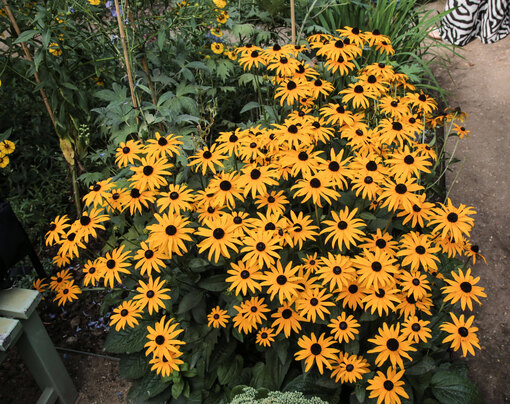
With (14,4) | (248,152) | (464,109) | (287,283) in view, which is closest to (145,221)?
(248,152)

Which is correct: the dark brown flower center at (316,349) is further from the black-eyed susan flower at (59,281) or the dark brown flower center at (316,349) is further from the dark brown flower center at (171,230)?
the black-eyed susan flower at (59,281)

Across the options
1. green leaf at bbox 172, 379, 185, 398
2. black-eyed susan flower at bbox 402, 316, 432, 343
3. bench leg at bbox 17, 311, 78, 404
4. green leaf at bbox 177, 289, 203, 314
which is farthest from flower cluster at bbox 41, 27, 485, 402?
green leaf at bbox 172, 379, 185, 398

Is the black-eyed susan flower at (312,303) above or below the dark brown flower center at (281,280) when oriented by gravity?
below

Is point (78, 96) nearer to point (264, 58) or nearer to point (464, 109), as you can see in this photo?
point (264, 58)

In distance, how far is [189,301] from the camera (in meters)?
1.86

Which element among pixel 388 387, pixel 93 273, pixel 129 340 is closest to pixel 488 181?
pixel 388 387

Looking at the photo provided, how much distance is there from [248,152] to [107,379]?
4.36 feet

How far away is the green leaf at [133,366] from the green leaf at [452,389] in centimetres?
124

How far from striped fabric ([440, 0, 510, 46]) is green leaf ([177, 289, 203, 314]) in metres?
3.40

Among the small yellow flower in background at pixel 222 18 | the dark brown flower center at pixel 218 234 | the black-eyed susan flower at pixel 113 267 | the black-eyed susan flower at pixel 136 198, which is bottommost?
the black-eyed susan flower at pixel 113 267

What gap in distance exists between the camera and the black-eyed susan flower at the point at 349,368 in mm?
1641

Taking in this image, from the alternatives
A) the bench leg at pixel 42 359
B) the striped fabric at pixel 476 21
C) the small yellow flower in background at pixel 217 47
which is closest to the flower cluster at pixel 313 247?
the bench leg at pixel 42 359

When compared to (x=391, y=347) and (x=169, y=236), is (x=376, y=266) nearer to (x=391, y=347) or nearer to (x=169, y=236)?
(x=391, y=347)

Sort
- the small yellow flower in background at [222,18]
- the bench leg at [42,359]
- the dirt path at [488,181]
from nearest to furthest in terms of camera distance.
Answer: the bench leg at [42,359]
the dirt path at [488,181]
the small yellow flower in background at [222,18]
